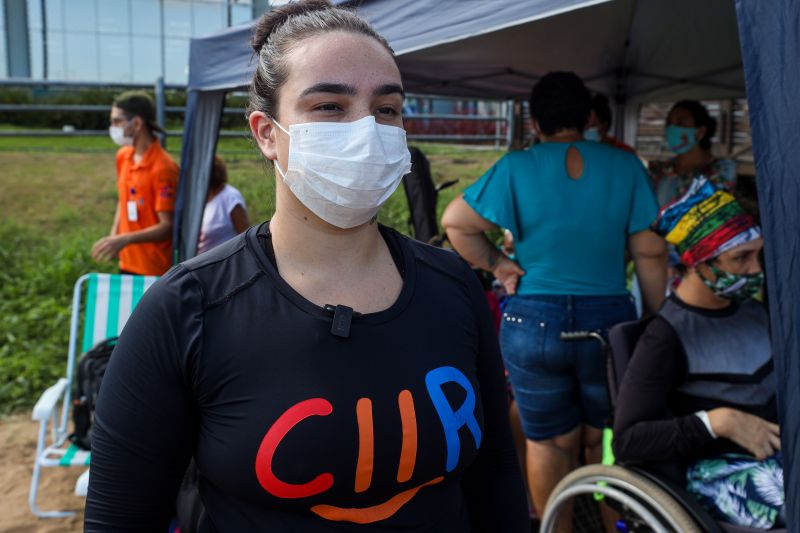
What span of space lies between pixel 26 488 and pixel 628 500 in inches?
133

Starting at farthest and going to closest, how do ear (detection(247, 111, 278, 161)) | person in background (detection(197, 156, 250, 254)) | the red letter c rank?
person in background (detection(197, 156, 250, 254)) < ear (detection(247, 111, 278, 161)) < the red letter c

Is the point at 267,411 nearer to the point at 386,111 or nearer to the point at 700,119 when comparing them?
the point at 386,111

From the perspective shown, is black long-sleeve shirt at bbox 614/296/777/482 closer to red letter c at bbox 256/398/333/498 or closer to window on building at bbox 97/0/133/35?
red letter c at bbox 256/398/333/498

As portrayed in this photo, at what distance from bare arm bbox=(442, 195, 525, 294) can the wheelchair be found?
50cm

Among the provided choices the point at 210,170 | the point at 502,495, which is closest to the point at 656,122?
the point at 210,170

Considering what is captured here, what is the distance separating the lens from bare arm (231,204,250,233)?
15.6 feet

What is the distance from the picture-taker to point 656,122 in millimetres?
10320

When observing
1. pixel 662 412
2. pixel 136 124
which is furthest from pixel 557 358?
pixel 136 124

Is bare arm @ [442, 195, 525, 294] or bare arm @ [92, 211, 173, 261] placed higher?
bare arm @ [442, 195, 525, 294]

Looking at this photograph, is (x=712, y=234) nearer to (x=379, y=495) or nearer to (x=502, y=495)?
(x=502, y=495)

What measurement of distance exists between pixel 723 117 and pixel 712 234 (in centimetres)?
713

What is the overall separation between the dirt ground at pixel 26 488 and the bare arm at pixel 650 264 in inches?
114

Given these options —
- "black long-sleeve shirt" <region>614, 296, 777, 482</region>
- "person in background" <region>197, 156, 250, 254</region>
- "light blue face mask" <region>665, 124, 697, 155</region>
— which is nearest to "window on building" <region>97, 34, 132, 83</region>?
"person in background" <region>197, 156, 250, 254</region>

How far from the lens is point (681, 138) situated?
14.5 feet
